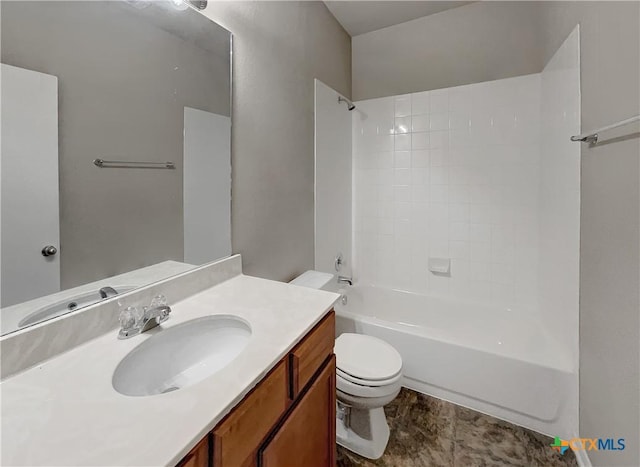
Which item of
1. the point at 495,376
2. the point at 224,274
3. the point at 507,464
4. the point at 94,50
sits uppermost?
the point at 94,50

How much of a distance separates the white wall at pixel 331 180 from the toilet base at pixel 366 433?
1.01 metres

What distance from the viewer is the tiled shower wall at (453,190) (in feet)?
7.02

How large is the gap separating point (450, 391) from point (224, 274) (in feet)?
4.98

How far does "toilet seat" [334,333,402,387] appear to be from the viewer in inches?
53.5

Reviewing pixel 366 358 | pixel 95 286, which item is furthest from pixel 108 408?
pixel 366 358

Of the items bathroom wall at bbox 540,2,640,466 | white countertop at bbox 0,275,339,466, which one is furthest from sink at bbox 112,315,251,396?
bathroom wall at bbox 540,2,640,466

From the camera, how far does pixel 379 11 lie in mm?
2295

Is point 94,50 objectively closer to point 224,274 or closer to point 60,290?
point 60,290

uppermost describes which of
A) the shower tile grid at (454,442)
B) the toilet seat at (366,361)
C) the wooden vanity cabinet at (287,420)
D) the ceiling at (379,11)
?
the ceiling at (379,11)

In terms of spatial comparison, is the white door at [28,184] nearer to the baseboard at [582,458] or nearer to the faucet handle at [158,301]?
the faucet handle at [158,301]

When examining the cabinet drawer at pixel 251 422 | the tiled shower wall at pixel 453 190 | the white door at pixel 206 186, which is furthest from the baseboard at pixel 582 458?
the white door at pixel 206 186

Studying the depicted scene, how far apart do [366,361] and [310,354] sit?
68cm

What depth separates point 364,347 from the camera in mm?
1599

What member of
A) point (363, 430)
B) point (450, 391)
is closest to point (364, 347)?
point (363, 430)
